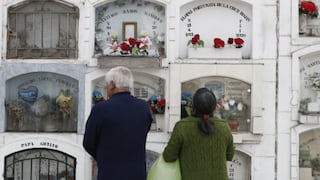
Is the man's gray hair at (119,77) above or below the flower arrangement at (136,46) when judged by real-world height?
below

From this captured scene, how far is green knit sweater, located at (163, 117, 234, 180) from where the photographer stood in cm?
187

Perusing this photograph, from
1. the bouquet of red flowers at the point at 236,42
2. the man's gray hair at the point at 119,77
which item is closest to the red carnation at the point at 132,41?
the bouquet of red flowers at the point at 236,42

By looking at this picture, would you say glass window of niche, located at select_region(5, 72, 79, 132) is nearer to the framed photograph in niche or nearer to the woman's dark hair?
the framed photograph in niche

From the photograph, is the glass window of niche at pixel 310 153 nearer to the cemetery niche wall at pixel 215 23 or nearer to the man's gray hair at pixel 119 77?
the cemetery niche wall at pixel 215 23

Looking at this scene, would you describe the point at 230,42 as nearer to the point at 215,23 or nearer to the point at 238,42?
the point at 238,42

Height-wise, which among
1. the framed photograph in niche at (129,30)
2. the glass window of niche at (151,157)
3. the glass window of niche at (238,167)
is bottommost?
the glass window of niche at (238,167)

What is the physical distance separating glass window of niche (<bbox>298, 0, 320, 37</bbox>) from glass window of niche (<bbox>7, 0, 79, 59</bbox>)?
1791mm

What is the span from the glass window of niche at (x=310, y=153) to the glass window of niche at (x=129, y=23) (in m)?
1.32

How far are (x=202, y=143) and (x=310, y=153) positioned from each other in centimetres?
191

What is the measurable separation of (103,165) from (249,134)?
1707 millimetres

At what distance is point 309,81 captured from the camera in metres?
3.45

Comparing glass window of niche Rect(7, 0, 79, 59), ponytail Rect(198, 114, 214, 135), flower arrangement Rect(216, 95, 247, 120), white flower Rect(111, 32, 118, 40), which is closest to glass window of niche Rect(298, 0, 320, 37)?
flower arrangement Rect(216, 95, 247, 120)

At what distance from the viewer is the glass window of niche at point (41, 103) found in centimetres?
348

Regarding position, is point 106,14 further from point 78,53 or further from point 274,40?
point 274,40
